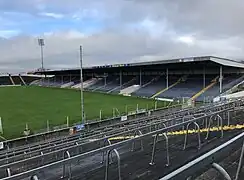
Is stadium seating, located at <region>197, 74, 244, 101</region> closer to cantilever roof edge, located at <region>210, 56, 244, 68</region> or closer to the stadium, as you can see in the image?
the stadium

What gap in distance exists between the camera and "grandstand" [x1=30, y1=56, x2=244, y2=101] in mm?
40019

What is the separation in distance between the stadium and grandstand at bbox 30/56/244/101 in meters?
0.14

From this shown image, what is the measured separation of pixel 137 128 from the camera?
788 cm

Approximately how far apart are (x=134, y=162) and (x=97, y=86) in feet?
187

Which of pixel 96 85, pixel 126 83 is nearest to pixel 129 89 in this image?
pixel 126 83

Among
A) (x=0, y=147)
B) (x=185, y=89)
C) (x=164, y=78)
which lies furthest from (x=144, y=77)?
(x=0, y=147)

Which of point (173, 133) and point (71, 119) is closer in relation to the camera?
point (173, 133)

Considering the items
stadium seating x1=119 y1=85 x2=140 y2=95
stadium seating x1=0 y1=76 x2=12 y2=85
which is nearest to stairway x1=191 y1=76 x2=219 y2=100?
stadium seating x1=119 y1=85 x2=140 y2=95

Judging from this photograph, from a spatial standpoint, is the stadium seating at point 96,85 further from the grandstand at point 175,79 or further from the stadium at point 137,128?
the stadium at point 137,128

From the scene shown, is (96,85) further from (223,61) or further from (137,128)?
(137,128)

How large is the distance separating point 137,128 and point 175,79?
44.4m

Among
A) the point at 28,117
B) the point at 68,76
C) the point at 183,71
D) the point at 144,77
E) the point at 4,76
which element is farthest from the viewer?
the point at 4,76

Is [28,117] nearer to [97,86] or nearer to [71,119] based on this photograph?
[71,119]

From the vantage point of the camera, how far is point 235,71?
44.6 m
